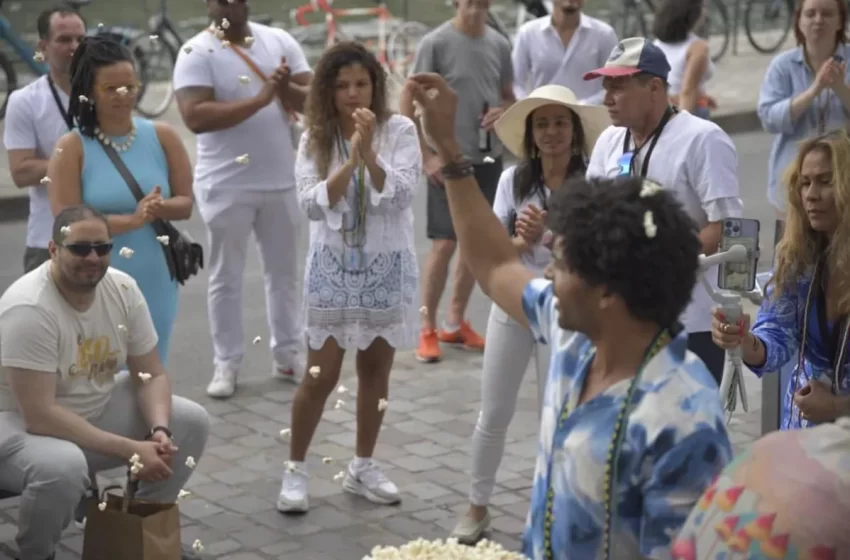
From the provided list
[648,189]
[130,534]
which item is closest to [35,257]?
[130,534]

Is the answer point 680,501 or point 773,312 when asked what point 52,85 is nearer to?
point 773,312

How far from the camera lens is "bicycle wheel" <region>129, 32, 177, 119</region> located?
1611 cm

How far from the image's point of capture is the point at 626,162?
5.21 meters

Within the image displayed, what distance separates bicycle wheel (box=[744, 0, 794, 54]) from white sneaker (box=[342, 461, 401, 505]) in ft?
51.7

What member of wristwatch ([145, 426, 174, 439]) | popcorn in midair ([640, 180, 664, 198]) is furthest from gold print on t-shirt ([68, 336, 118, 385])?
popcorn in midair ([640, 180, 664, 198])

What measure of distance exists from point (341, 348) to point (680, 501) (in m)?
3.29

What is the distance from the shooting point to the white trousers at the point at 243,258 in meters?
7.42

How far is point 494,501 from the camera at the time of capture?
609 centimetres

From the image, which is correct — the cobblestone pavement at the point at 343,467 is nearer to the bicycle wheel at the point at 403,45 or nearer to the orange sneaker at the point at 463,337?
the orange sneaker at the point at 463,337

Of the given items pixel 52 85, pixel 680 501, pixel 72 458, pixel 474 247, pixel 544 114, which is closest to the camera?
pixel 680 501

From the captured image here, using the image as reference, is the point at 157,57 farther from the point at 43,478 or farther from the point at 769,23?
the point at 43,478

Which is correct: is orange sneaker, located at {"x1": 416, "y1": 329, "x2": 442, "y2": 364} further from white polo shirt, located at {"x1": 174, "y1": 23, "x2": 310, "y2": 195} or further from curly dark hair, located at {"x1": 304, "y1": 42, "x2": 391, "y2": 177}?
curly dark hair, located at {"x1": 304, "y1": 42, "x2": 391, "y2": 177}

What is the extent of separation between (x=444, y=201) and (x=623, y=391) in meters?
5.57

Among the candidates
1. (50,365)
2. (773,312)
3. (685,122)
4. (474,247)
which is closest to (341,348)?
(50,365)
